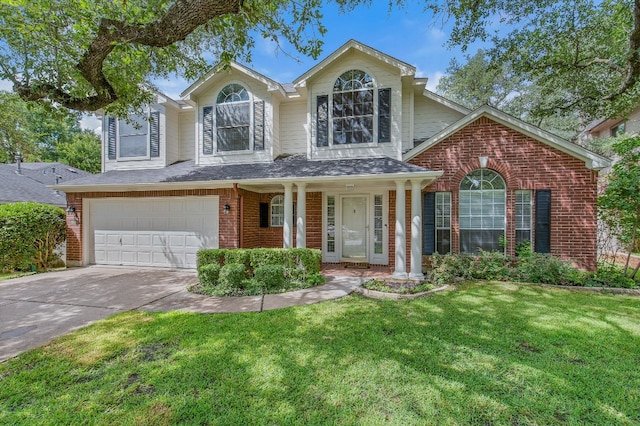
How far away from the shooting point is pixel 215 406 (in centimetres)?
259

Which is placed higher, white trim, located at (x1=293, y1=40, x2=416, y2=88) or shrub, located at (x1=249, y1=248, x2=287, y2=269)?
white trim, located at (x1=293, y1=40, x2=416, y2=88)

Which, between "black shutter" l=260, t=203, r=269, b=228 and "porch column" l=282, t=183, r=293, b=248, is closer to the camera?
"porch column" l=282, t=183, r=293, b=248

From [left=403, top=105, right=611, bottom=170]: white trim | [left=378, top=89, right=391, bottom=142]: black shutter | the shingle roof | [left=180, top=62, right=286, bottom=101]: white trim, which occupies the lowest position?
the shingle roof

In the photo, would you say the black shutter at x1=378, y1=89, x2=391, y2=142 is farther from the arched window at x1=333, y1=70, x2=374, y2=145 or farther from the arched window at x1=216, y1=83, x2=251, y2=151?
the arched window at x1=216, y1=83, x2=251, y2=151

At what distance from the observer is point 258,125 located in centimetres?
955

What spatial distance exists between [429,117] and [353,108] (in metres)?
2.81

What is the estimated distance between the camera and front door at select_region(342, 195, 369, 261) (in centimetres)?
956

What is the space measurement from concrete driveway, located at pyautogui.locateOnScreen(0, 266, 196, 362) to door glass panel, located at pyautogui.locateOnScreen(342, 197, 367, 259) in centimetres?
496

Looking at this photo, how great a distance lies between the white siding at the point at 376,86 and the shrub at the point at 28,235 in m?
8.96

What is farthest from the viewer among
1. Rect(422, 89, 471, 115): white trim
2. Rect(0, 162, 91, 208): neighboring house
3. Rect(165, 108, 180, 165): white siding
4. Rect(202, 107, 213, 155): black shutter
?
Rect(0, 162, 91, 208): neighboring house

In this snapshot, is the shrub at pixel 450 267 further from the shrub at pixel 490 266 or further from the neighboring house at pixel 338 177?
the neighboring house at pixel 338 177

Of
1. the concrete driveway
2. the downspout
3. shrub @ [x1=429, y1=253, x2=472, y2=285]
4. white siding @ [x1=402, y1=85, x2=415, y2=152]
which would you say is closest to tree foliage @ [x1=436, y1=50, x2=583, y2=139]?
white siding @ [x1=402, y1=85, x2=415, y2=152]

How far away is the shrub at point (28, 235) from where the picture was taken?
8.37 metres

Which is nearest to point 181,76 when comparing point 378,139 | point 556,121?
point 378,139
